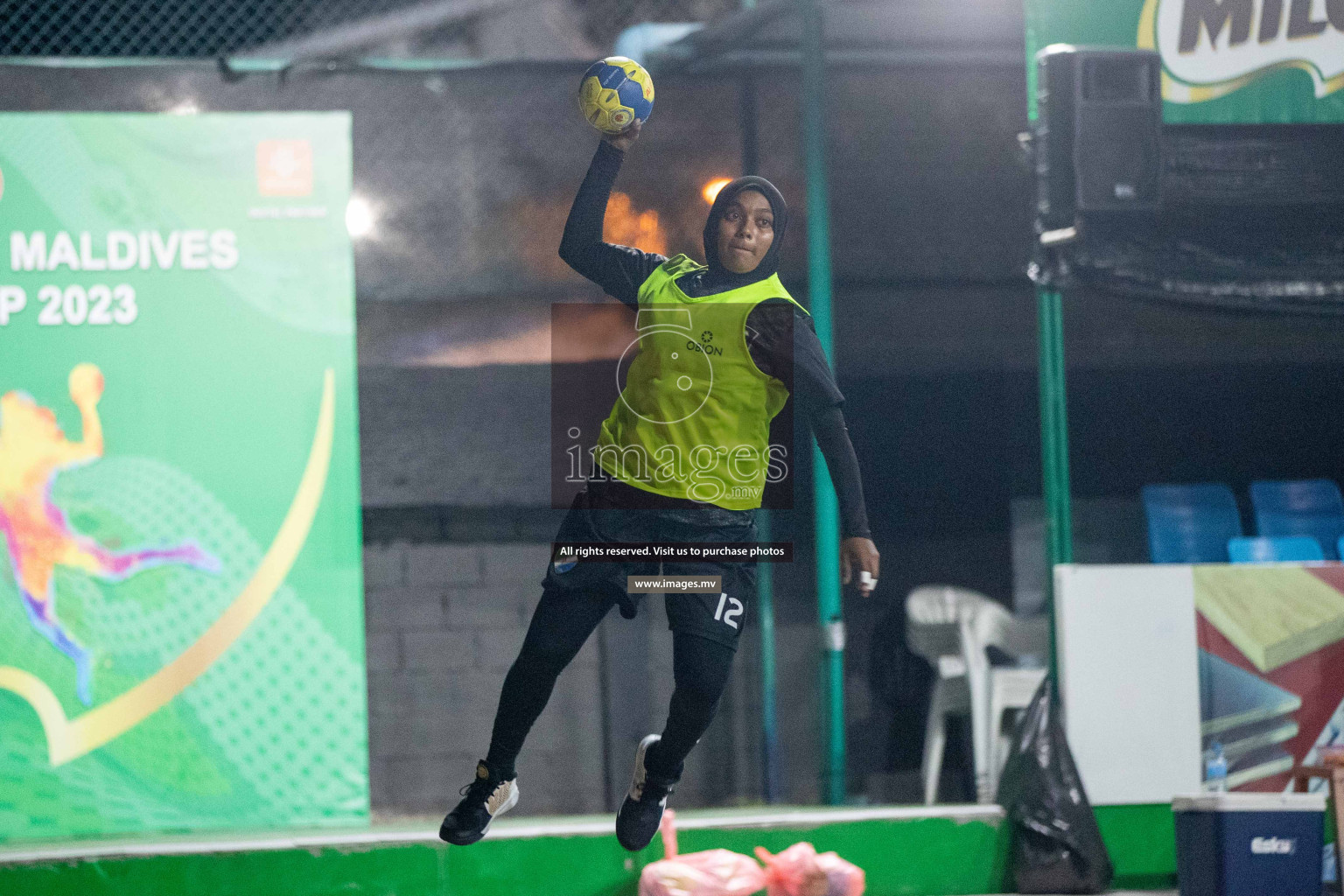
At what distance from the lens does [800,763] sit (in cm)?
643

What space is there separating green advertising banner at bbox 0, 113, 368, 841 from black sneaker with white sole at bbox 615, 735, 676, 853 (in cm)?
264

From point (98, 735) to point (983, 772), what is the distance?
10.8 feet

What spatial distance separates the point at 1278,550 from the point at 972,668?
134 cm

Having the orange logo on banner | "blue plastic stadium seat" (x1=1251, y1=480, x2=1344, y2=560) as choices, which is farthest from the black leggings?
"blue plastic stadium seat" (x1=1251, y1=480, x2=1344, y2=560)

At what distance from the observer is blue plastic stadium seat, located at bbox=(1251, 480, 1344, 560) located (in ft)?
20.8

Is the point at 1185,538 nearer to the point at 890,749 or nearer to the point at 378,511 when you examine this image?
the point at 890,749

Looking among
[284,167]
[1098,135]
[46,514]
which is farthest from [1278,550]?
[46,514]

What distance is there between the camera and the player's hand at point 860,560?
2.50 metres

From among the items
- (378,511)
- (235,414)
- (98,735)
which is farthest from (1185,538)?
(98,735)

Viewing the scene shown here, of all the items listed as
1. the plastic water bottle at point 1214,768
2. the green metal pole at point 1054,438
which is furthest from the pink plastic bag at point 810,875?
the plastic water bottle at point 1214,768

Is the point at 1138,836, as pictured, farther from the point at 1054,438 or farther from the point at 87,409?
the point at 87,409

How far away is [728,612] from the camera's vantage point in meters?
Answer: 2.60

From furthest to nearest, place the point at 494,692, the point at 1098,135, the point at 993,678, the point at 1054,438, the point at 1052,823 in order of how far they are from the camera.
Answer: the point at 993,678 → the point at 494,692 → the point at 1054,438 → the point at 1052,823 → the point at 1098,135

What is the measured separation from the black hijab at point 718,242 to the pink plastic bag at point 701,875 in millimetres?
2686
